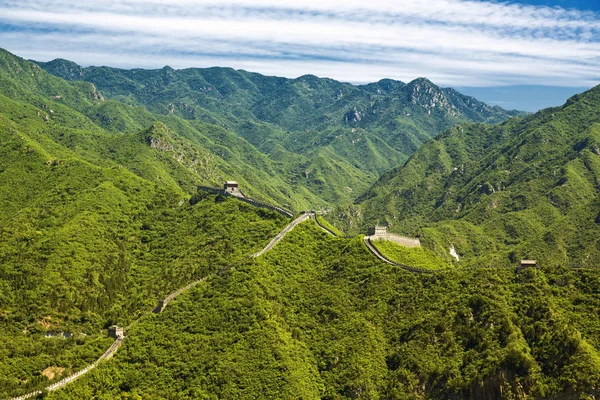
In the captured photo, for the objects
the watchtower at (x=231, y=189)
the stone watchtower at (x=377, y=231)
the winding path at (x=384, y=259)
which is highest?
the stone watchtower at (x=377, y=231)

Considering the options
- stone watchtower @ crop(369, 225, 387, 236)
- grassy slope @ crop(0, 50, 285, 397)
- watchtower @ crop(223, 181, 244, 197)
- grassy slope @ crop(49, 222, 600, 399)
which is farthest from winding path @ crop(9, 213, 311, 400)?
watchtower @ crop(223, 181, 244, 197)

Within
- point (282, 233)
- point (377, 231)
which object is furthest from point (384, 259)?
point (282, 233)

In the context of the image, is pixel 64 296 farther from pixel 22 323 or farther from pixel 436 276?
pixel 436 276

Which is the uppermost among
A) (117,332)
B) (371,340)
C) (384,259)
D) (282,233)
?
(384,259)

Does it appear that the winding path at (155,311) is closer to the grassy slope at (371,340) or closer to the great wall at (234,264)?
the great wall at (234,264)

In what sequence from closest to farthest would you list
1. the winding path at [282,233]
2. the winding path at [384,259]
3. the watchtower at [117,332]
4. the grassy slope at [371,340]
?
1. the grassy slope at [371,340]
2. the watchtower at [117,332]
3. the winding path at [384,259]
4. the winding path at [282,233]

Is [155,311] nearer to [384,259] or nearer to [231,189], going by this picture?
[384,259]

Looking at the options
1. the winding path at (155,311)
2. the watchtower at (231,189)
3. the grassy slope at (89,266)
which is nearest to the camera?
the winding path at (155,311)

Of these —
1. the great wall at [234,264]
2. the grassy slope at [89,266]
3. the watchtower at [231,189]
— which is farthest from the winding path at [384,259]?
the watchtower at [231,189]
